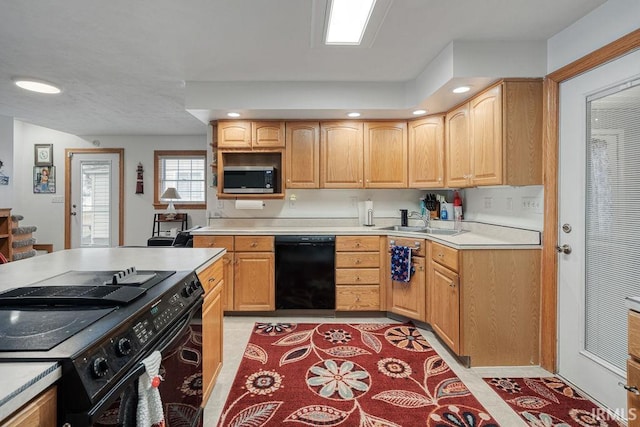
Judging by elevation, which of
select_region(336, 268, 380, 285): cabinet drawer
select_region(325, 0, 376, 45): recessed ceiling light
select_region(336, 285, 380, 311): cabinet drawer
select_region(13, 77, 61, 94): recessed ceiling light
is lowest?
select_region(336, 285, 380, 311): cabinet drawer

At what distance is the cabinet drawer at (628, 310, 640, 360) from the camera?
1145 mm

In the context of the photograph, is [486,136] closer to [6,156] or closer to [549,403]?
[549,403]

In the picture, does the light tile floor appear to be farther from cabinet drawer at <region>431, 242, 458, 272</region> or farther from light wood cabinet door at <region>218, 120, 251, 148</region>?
light wood cabinet door at <region>218, 120, 251, 148</region>

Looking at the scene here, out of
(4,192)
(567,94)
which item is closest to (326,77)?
(567,94)

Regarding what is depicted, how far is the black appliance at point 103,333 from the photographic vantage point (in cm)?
73

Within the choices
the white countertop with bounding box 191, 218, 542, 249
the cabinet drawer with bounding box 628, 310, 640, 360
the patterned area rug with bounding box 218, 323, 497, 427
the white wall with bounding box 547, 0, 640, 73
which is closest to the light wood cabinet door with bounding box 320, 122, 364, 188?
the white countertop with bounding box 191, 218, 542, 249

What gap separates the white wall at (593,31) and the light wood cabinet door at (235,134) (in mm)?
2729

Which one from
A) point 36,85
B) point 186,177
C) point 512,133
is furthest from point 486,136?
point 186,177

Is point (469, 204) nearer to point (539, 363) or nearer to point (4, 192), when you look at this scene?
point (539, 363)

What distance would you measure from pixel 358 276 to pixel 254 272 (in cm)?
105

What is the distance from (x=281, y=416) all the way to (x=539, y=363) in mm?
1876

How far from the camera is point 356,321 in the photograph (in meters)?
3.27

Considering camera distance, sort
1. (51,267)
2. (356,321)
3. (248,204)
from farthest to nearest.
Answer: (248,204) < (356,321) < (51,267)

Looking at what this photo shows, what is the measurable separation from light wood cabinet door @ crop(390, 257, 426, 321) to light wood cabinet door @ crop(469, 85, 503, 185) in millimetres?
912
